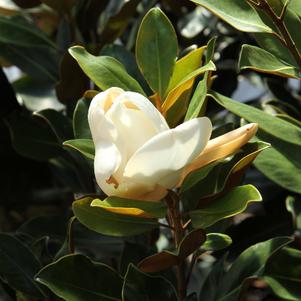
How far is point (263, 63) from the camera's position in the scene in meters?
0.81

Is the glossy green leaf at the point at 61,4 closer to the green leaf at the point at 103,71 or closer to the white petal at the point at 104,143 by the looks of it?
the green leaf at the point at 103,71

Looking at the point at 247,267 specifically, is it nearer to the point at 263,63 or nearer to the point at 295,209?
the point at 295,209

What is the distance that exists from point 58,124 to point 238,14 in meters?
0.32

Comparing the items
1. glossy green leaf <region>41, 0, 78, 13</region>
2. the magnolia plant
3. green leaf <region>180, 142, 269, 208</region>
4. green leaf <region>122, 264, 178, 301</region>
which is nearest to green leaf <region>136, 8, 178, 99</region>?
the magnolia plant

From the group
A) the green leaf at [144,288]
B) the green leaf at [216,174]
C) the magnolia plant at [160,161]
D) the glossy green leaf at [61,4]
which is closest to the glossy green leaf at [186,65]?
the magnolia plant at [160,161]

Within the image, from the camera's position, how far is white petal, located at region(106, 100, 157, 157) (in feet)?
2.19

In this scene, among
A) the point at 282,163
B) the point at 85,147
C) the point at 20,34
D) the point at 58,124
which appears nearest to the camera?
the point at 85,147

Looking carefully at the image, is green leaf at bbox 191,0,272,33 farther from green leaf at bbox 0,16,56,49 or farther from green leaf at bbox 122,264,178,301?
→ green leaf at bbox 0,16,56,49

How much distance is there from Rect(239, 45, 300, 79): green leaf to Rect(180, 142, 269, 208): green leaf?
84 millimetres

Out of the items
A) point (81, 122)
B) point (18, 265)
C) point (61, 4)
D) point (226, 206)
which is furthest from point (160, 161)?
point (61, 4)

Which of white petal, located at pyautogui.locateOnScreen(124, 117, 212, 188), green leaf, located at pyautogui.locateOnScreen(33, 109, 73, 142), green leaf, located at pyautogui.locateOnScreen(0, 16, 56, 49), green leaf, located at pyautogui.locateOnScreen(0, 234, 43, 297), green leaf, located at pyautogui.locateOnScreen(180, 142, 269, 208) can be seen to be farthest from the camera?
green leaf, located at pyautogui.locateOnScreen(0, 16, 56, 49)

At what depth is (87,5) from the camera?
47.2 inches

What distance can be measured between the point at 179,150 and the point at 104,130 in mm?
73

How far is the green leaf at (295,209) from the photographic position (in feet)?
3.05
